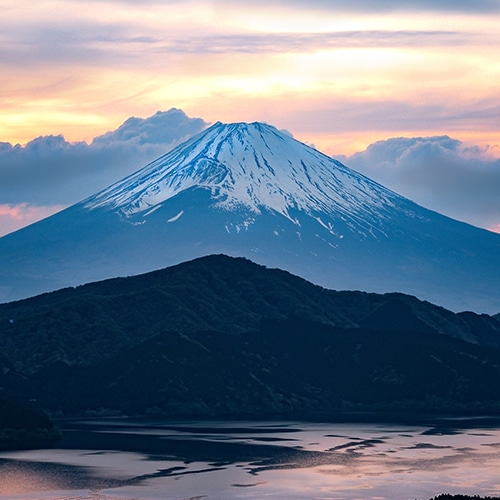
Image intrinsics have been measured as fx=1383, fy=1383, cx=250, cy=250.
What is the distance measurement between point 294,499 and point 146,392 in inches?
3498

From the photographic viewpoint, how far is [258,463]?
399ft

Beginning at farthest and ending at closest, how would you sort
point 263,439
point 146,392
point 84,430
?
point 146,392 → point 84,430 → point 263,439

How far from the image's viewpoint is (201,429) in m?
159

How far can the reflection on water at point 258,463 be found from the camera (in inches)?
4050

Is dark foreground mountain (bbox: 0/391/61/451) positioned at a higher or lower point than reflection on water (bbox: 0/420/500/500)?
higher

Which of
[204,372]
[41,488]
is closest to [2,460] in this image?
[41,488]

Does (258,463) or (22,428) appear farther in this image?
(22,428)

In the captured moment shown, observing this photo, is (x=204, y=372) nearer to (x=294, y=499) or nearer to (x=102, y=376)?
(x=102, y=376)

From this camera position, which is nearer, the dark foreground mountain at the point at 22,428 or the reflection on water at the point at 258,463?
the reflection on water at the point at 258,463

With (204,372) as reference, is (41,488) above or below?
below

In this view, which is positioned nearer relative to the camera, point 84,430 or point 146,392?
point 84,430

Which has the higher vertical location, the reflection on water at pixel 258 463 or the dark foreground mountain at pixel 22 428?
the dark foreground mountain at pixel 22 428

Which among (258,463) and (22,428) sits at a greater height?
(22,428)

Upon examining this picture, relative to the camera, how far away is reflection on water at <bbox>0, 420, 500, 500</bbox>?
10288cm
